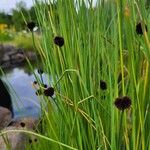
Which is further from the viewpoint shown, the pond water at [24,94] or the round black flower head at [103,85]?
the pond water at [24,94]

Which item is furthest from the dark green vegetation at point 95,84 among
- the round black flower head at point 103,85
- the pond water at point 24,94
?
the pond water at point 24,94

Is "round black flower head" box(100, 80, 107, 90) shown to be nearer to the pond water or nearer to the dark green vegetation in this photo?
the dark green vegetation

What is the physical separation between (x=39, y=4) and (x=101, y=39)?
1.78 ft

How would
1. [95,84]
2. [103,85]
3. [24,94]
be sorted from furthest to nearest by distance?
[24,94]
[95,84]
[103,85]

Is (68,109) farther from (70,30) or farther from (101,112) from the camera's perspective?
(70,30)

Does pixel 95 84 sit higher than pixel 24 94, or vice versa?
pixel 95 84

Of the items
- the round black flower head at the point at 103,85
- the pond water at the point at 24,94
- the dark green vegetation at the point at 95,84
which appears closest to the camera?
the dark green vegetation at the point at 95,84

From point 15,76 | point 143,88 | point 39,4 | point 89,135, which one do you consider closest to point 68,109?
point 89,135

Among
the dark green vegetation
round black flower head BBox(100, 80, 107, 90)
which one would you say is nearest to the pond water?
the dark green vegetation

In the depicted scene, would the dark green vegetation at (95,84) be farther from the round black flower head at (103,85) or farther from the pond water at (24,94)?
the pond water at (24,94)

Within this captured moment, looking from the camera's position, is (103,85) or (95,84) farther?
(95,84)

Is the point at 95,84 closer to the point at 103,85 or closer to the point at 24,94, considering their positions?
the point at 103,85

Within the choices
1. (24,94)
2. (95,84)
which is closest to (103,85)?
(95,84)

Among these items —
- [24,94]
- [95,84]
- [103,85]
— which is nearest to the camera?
[103,85]
